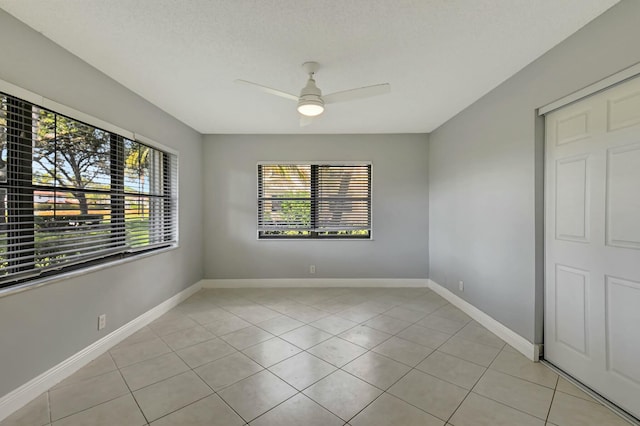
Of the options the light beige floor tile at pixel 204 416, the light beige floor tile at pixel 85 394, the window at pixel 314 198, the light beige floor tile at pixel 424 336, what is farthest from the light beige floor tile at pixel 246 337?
the window at pixel 314 198

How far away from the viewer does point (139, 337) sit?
2.69 metres

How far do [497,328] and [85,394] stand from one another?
353 cm

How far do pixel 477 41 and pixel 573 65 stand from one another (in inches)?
27.5

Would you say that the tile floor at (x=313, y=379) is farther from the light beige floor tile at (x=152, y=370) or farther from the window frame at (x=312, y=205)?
the window frame at (x=312, y=205)

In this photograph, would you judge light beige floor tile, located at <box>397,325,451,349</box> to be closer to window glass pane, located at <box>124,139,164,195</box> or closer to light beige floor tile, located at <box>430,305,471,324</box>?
light beige floor tile, located at <box>430,305,471,324</box>

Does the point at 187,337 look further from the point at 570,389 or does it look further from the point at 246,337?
the point at 570,389

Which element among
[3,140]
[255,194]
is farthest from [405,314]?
[3,140]

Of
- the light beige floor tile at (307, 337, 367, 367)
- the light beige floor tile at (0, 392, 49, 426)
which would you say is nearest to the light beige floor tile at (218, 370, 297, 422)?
the light beige floor tile at (307, 337, 367, 367)

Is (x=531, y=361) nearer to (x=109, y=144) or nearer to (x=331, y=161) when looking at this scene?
(x=331, y=161)

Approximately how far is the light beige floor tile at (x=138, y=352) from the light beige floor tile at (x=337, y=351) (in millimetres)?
1370

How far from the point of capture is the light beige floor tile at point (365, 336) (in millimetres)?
2586

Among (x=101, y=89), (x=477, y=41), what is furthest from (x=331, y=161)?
(x=101, y=89)

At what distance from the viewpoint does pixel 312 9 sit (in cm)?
166

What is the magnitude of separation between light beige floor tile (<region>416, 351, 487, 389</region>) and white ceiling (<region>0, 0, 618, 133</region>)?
251 cm
